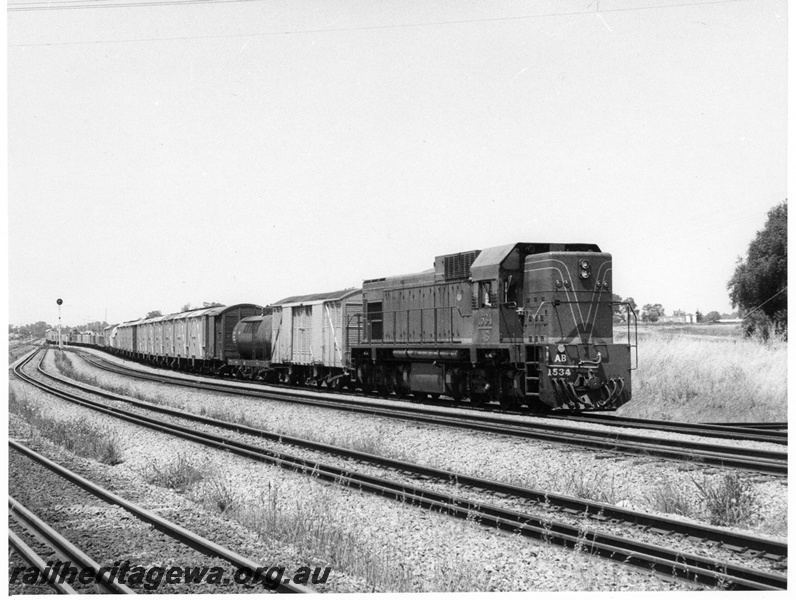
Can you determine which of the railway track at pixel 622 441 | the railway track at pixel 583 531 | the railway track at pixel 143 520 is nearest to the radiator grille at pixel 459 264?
the railway track at pixel 622 441

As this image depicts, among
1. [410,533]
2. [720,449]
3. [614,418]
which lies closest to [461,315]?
[614,418]

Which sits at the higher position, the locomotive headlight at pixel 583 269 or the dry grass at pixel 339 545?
the locomotive headlight at pixel 583 269

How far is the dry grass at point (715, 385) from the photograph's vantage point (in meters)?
16.7

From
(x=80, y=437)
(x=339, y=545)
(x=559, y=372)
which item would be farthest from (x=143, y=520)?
(x=559, y=372)

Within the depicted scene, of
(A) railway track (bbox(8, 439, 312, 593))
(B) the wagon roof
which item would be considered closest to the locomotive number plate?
(A) railway track (bbox(8, 439, 312, 593))

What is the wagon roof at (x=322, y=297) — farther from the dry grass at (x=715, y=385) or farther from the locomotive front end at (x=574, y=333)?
the locomotive front end at (x=574, y=333)

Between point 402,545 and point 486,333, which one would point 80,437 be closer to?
point 486,333

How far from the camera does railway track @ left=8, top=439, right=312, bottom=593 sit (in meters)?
5.36

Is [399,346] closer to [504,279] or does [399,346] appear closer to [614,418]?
[504,279]

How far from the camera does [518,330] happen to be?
15500 millimetres

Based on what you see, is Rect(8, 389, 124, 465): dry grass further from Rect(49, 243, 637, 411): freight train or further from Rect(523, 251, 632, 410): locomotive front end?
Rect(523, 251, 632, 410): locomotive front end

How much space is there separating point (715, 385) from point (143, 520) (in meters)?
14.6

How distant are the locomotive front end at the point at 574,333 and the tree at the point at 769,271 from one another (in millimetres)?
14270

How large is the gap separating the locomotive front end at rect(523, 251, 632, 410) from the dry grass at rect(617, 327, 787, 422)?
3.95 metres
